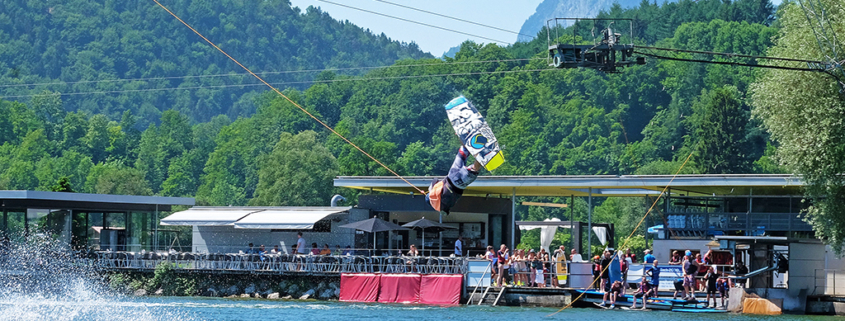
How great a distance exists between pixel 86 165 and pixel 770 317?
121226 mm

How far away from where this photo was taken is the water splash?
3459cm

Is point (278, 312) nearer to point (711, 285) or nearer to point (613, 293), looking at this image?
point (613, 293)

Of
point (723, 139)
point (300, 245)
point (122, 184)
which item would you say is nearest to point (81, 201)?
point (300, 245)

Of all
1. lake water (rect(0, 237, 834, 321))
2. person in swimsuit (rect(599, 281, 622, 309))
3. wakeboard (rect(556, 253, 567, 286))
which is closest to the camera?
lake water (rect(0, 237, 834, 321))

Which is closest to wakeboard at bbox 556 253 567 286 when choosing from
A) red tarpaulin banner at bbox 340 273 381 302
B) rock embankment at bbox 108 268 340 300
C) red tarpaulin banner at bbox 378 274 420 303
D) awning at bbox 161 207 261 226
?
red tarpaulin banner at bbox 378 274 420 303

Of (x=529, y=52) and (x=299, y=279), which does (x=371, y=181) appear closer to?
(x=299, y=279)

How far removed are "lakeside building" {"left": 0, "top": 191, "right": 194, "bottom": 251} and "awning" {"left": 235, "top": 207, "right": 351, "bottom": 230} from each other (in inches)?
164

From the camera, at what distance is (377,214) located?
41.3 m

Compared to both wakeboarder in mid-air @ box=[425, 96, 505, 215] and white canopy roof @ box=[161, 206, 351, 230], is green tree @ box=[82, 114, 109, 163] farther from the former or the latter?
wakeboarder in mid-air @ box=[425, 96, 505, 215]

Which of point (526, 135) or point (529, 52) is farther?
point (529, 52)

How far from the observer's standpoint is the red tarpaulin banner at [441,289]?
35.1 metres

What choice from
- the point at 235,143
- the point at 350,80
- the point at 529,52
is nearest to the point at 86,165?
the point at 235,143

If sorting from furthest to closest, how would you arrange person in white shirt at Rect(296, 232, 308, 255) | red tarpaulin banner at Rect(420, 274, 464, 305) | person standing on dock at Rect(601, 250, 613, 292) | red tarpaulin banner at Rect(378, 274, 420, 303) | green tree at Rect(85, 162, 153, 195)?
green tree at Rect(85, 162, 153, 195) → person in white shirt at Rect(296, 232, 308, 255) → red tarpaulin banner at Rect(378, 274, 420, 303) → red tarpaulin banner at Rect(420, 274, 464, 305) → person standing on dock at Rect(601, 250, 613, 292)

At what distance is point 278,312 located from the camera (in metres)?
32.0
